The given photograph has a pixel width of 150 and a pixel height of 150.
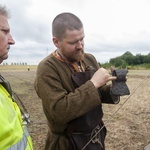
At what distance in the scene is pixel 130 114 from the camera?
7457mm

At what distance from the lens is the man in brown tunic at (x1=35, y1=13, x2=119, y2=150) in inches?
78.0

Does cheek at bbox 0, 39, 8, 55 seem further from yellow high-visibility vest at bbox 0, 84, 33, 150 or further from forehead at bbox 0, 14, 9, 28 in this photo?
yellow high-visibility vest at bbox 0, 84, 33, 150

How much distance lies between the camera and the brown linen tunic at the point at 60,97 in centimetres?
196

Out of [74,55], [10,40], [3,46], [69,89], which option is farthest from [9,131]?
[74,55]

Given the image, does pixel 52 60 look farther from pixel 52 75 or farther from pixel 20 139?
pixel 20 139

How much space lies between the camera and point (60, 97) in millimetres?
1983

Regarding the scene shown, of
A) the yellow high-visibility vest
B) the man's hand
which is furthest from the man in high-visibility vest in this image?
the man's hand

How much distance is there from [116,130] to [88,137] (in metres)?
3.70

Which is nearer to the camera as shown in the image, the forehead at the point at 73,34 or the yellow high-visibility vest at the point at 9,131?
the yellow high-visibility vest at the point at 9,131

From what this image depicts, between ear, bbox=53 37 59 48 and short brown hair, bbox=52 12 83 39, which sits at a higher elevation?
short brown hair, bbox=52 12 83 39

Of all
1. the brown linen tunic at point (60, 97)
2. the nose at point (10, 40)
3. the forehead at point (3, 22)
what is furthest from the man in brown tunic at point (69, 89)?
the forehead at point (3, 22)

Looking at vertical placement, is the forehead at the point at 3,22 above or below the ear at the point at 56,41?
above

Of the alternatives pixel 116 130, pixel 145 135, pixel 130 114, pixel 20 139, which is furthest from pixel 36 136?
pixel 20 139

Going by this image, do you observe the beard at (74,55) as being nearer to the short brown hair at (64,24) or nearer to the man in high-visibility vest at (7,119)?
the short brown hair at (64,24)
